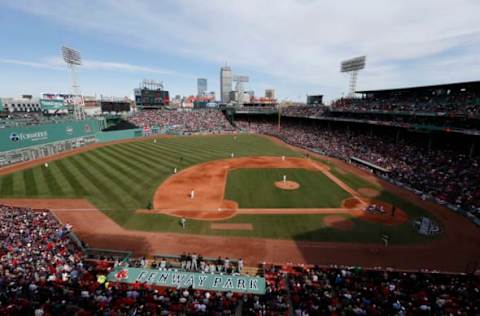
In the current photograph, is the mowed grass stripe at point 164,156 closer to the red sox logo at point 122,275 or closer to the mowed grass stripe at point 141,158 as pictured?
the mowed grass stripe at point 141,158

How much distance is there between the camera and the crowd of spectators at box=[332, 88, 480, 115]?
32.9 m

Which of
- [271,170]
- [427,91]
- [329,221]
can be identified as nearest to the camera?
[329,221]

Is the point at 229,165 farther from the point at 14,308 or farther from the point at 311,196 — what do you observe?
the point at 14,308

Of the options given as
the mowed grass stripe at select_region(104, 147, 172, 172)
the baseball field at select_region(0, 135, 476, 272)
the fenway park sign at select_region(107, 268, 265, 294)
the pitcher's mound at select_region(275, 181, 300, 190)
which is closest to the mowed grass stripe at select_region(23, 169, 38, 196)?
the baseball field at select_region(0, 135, 476, 272)

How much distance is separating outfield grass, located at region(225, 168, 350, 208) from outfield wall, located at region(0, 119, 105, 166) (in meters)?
32.2

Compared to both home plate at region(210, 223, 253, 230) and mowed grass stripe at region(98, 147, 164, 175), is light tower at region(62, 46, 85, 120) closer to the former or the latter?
mowed grass stripe at region(98, 147, 164, 175)

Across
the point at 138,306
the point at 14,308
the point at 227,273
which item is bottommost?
the point at 227,273

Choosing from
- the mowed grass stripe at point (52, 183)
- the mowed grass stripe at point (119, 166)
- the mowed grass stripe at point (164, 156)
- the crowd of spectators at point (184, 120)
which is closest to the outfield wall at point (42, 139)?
the mowed grass stripe at point (119, 166)

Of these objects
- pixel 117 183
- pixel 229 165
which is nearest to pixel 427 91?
pixel 229 165

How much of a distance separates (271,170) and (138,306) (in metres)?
26.0

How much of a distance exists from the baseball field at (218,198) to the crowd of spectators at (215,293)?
4.11m

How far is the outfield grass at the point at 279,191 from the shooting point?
23.8 meters

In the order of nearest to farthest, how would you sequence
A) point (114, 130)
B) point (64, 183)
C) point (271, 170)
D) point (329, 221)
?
point (329, 221) → point (64, 183) → point (271, 170) → point (114, 130)

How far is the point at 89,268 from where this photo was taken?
44.8 feet
